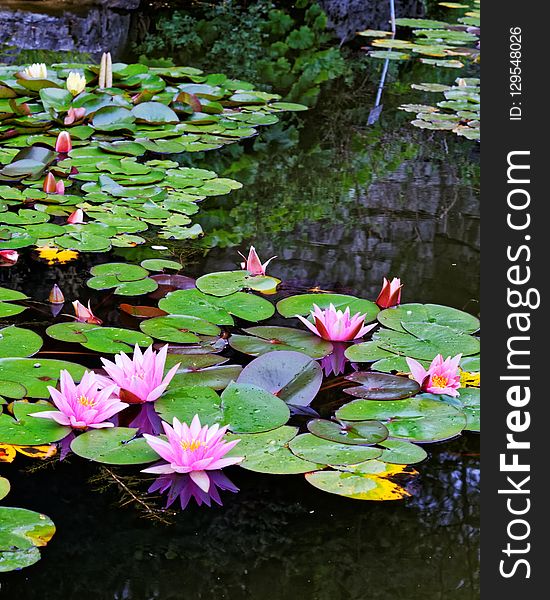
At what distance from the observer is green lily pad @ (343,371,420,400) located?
1979 mm

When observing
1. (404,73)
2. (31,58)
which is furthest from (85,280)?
(404,73)

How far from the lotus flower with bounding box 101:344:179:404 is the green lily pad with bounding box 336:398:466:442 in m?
0.41

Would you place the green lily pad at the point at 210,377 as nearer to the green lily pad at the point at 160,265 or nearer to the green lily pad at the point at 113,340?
the green lily pad at the point at 113,340

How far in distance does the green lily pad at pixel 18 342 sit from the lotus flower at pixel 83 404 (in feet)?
1.03

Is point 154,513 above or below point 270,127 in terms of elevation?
below

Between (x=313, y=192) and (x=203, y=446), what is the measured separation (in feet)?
6.76

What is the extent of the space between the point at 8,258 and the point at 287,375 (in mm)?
1135

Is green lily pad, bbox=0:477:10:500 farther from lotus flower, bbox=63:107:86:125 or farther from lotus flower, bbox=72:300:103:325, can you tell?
lotus flower, bbox=63:107:86:125

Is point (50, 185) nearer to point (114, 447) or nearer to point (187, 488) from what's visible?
point (114, 447)

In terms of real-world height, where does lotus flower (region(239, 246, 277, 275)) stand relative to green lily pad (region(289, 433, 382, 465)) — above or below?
above

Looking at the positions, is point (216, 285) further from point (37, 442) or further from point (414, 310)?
point (37, 442)

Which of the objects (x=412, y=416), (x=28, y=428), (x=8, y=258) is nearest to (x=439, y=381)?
(x=412, y=416)

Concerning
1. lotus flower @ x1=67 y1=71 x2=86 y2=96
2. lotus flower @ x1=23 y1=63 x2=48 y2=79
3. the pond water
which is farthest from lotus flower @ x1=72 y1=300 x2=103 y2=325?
lotus flower @ x1=23 y1=63 x2=48 y2=79

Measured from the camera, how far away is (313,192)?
3.55m
